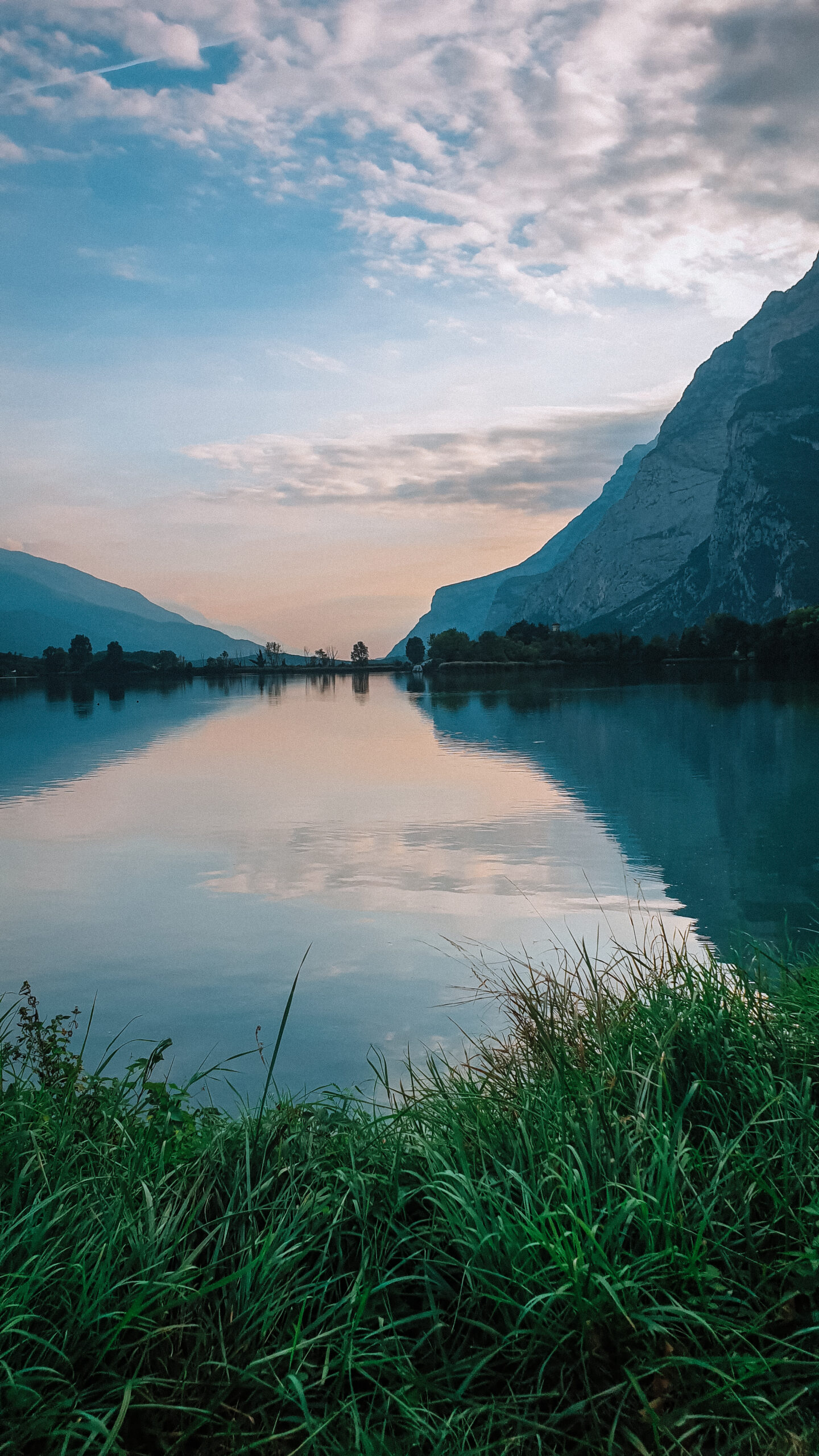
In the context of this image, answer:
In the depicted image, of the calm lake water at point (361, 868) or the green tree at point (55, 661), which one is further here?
the green tree at point (55, 661)

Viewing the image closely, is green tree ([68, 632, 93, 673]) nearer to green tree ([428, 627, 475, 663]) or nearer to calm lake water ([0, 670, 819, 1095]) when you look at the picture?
green tree ([428, 627, 475, 663])

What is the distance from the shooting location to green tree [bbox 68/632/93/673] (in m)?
189

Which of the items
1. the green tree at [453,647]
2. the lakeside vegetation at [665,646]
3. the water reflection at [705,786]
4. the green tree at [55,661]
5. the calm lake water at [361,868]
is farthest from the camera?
the green tree at [55,661]

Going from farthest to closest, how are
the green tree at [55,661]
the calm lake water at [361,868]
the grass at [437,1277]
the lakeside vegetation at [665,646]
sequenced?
the green tree at [55,661]
the lakeside vegetation at [665,646]
the calm lake water at [361,868]
the grass at [437,1277]

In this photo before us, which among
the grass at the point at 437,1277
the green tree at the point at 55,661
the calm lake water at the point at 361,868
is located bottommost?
the calm lake water at the point at 361,868

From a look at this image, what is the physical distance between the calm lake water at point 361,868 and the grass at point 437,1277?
6.02ft

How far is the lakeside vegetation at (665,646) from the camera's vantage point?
107 metres

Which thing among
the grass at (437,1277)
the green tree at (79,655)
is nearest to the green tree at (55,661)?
the green tree at (79,655)

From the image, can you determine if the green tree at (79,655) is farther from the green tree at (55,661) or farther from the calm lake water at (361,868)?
the calm lake water at (361,868)

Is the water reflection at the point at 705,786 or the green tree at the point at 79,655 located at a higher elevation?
the green tree at the point at 79,655

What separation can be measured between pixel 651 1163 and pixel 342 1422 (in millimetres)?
1468

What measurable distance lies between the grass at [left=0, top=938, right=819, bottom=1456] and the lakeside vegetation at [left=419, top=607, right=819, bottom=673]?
99.0 m

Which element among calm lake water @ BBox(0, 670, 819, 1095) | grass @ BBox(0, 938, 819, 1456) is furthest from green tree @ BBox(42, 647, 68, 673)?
grass @ BBox(0, 938, 819, 1456)

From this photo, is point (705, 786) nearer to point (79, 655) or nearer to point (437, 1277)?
point (437, 1277)
